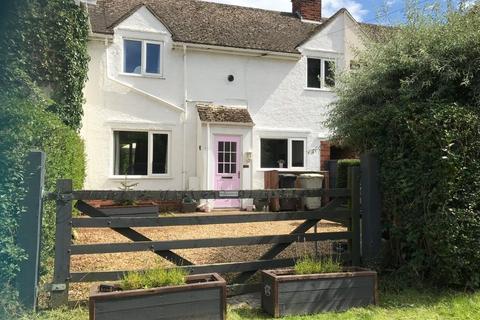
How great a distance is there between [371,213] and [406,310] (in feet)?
4.17

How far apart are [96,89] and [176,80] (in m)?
2.59

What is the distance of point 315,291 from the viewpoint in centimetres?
438

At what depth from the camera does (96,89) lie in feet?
42.1

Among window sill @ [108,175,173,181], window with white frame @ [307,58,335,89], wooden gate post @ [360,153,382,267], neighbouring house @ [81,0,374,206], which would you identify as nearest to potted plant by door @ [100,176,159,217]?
window sill @ [108,175,173,181]

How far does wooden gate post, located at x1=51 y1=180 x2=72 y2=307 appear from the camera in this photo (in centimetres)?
416

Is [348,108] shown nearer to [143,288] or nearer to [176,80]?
[143,288]

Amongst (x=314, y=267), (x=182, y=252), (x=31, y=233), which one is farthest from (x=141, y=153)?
(x=314, y=267)

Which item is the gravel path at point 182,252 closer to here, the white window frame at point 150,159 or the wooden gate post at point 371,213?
the wooden gate post at point 371,213

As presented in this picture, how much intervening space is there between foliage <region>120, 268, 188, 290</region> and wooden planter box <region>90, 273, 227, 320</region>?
124mm

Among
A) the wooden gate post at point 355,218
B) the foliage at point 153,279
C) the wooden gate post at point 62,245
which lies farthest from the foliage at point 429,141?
the wooden gate post at point 62,245

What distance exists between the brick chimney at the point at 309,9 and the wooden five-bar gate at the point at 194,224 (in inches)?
541

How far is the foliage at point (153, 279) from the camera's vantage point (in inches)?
152

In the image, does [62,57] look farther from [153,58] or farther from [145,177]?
[145,177]

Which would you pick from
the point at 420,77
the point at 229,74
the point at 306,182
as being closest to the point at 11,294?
the point at 420,77
